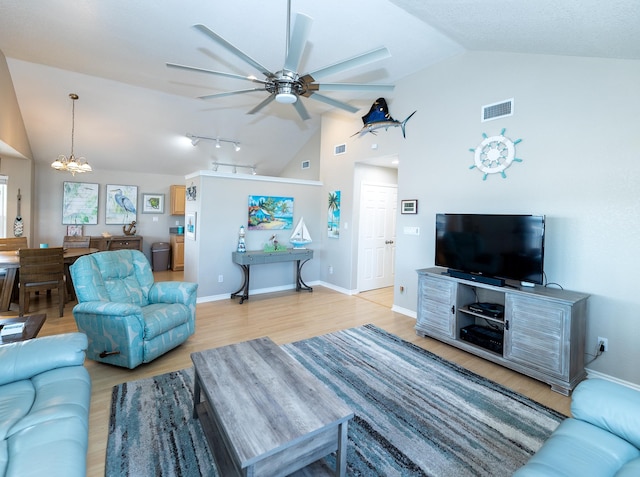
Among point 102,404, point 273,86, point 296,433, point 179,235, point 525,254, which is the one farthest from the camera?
point 179,235

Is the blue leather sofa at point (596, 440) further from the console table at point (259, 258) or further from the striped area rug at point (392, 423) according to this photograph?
the console table at point (259, 258)

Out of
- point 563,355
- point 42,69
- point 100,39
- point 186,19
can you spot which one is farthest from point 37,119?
point 563,355

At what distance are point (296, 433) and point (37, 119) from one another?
7.07 m

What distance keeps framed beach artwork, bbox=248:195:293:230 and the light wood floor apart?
125cm

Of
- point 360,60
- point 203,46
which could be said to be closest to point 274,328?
point 360,60

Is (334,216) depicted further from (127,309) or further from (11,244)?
(11,244)

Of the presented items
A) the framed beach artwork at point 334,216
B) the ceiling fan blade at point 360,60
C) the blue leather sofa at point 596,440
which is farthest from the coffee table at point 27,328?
the framed beach artwork at point 334,216

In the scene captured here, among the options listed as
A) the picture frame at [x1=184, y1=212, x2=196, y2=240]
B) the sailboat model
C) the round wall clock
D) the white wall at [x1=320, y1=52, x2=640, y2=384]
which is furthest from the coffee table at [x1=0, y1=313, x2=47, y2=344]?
the round wall clock

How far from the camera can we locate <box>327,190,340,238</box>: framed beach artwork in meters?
5.83

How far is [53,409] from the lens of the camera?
4.83ft

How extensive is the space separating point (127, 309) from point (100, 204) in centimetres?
593

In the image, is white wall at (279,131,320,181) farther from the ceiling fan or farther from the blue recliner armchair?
the blue recliner armchair

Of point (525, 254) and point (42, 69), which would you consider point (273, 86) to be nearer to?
point (525, 254)

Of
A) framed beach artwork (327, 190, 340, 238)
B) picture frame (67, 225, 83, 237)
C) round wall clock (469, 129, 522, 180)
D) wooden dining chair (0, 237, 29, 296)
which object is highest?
round wall clock (469, 129, 522, 180)
